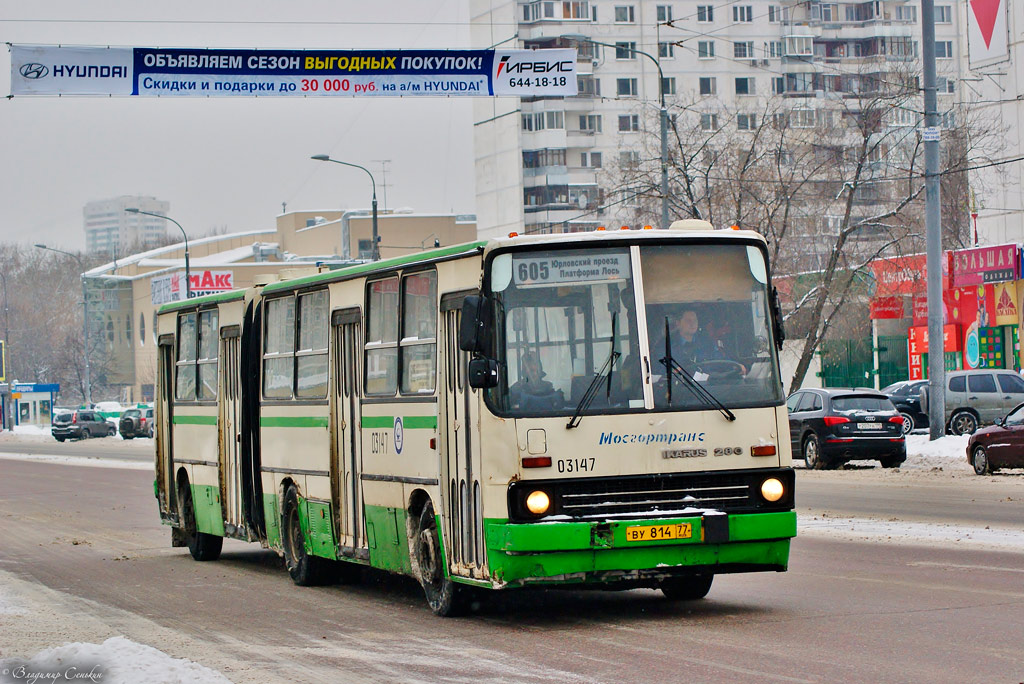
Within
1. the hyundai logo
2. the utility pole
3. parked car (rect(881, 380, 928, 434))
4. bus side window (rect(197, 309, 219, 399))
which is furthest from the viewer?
parked car (rect(881, 380, 928, 434))

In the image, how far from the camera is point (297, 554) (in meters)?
14.7

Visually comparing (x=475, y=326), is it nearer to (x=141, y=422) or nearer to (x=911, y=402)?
(x=911, y=402)

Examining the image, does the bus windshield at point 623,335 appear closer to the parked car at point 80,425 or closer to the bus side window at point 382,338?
the bus side window at point 382,338

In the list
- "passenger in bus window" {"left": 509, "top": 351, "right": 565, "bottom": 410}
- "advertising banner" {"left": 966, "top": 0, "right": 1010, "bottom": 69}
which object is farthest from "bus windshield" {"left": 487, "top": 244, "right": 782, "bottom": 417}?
"advertising banner" {"left": 966, "top": 0, "right": 1010, "bottom": 69}

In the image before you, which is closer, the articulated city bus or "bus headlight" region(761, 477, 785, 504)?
the articulated city bus

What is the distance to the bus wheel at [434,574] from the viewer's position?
1144 cm

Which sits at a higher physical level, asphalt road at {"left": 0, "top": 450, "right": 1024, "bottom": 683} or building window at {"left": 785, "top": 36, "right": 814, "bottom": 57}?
building window at {"left": 785, "top": 36, "right": 814, "bottom": 57}

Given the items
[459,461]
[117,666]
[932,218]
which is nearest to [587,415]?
[459,461]

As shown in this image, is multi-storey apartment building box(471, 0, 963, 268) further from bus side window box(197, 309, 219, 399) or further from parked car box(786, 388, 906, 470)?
bus side window box(197, 309, 219, 399)

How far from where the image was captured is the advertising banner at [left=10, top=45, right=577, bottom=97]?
74.9 feet

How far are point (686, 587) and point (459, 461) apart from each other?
2.20 meters

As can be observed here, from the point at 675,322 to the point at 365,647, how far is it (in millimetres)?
2960

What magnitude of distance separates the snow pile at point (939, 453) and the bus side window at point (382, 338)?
1967 centimetres

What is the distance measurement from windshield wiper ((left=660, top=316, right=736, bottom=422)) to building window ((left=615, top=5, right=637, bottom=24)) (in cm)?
9244
